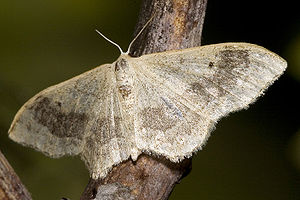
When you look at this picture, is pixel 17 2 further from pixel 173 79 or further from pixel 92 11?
pixel 173 79

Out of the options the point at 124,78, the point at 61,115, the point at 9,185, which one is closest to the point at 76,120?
the point at 61,115

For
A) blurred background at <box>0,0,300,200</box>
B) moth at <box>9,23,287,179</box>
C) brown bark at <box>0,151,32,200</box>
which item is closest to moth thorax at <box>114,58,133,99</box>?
moth at <box>9,23,287,179</box>

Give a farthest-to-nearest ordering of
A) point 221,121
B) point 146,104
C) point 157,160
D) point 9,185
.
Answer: point 221,121, point 146,104, point 157,160, point 9,185

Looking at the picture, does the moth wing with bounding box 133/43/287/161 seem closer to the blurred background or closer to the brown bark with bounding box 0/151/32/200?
the blurred background

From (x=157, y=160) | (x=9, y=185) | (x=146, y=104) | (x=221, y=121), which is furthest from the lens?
(x=221, y=121)

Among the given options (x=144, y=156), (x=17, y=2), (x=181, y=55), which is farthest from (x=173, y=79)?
(x=17, y=2)

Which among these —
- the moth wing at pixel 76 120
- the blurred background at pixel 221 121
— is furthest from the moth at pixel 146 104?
the blurred background at pixel 221 121

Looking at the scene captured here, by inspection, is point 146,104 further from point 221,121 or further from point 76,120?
point 221,121
